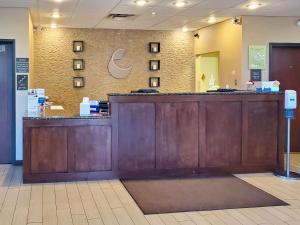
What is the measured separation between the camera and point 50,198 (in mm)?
5328

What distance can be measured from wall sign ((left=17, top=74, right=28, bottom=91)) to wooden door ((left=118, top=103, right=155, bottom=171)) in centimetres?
211

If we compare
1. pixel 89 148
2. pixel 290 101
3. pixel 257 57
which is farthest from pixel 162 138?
pixel 257 57

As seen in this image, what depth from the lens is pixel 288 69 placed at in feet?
28.5

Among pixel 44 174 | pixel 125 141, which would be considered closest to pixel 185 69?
pixel 125 141

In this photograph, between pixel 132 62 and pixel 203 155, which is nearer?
pixel 203 155

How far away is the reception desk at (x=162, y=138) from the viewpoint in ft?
20.2

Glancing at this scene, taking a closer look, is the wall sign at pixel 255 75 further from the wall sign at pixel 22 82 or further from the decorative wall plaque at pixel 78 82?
the wall sign at pixel 22 82

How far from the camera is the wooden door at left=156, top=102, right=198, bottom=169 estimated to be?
6544 millimetres

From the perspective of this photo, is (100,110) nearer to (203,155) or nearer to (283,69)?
(203,155)

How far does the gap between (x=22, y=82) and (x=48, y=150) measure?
193 cm

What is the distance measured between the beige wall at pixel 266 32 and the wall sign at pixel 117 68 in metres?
3.16

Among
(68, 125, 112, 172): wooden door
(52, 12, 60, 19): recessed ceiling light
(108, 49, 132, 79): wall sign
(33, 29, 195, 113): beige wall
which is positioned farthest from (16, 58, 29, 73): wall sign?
(108, 49, 132, 79): wall sign

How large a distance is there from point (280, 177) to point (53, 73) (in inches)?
223

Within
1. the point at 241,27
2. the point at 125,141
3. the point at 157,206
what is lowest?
the point at 157,206
